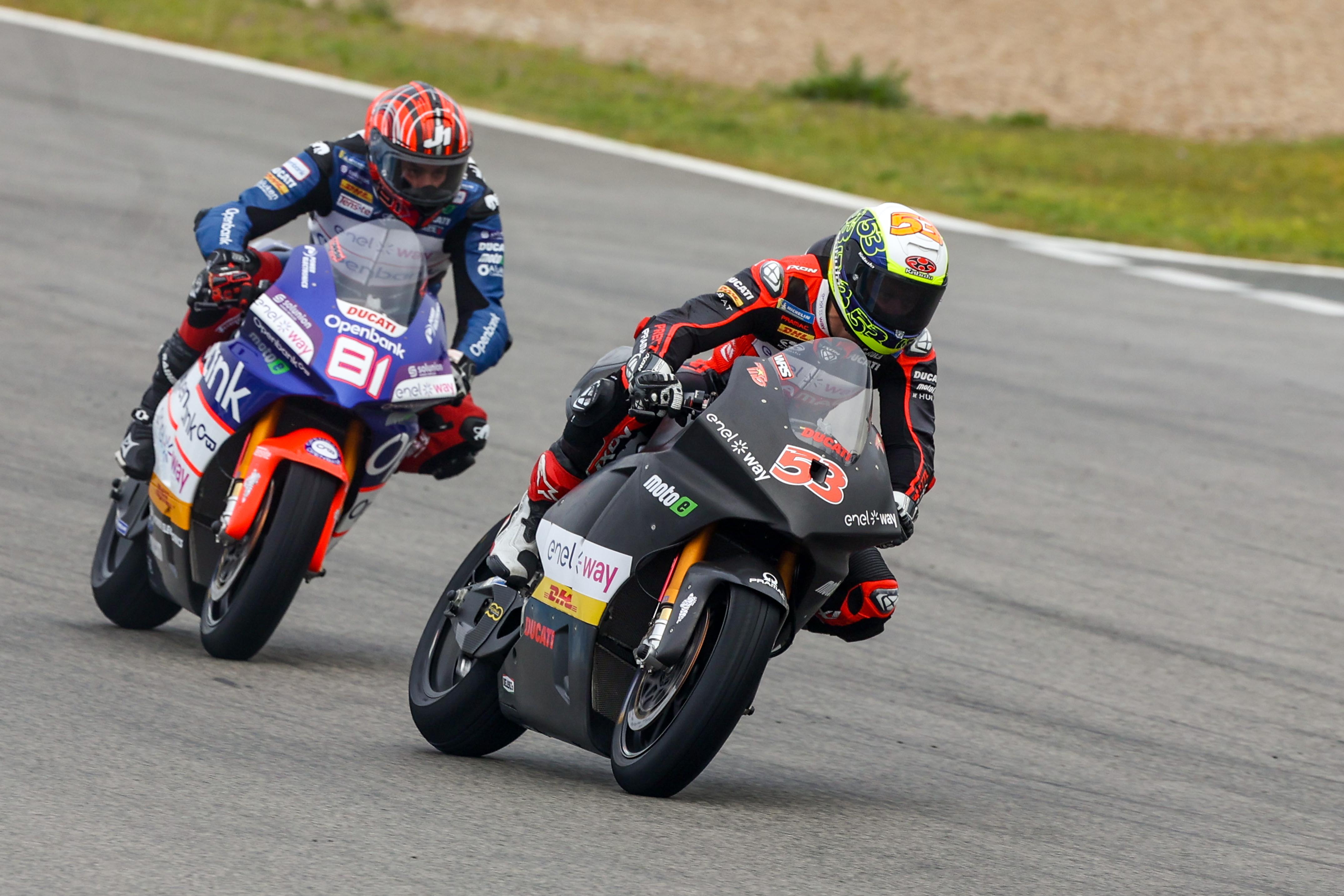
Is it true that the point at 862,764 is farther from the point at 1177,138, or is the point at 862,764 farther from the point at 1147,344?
the point at 1177,138

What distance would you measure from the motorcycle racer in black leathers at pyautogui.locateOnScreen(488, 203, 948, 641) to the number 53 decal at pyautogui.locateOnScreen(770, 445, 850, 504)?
1.12 ft

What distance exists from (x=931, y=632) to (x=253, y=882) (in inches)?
174

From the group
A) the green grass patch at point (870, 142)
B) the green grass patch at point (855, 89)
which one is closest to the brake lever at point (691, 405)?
the green grass patch at point (870, 142)

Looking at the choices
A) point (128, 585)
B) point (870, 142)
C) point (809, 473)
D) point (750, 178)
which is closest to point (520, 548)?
point (809, 473)

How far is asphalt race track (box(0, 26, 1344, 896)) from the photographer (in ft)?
13.9

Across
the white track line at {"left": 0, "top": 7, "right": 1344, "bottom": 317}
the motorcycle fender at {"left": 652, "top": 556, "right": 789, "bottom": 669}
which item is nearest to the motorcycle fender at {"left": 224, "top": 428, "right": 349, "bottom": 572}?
the motorcycle fender at {"left": 652, "top": 556, "right": 789, "bottom": 669}

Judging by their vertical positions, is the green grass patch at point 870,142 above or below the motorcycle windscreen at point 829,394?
above

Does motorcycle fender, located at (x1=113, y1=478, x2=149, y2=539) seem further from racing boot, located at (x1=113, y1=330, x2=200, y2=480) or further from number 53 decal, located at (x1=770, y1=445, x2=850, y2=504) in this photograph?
number 53 decal, located at (x1=770, y1=445, x2=850, y2=504)

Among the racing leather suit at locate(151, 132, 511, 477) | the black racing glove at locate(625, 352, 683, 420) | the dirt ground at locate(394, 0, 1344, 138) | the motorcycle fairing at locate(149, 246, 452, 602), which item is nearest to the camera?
the black racing glove at locate(625, 352, 683, 420)

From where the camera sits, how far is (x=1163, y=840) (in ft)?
16.5

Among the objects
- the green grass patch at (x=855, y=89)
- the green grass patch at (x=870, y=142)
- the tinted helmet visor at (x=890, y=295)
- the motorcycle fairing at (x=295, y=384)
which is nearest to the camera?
the tinted helmet visor at (x=890, y=295)

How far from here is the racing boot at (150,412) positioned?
21.5 ft

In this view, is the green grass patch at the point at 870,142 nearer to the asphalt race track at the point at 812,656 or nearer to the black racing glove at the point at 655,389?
the asphalt race track at the point at 812,656

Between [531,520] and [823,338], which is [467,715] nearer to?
[531,520]
